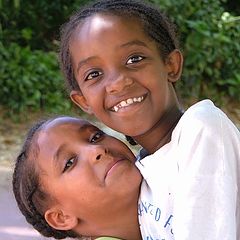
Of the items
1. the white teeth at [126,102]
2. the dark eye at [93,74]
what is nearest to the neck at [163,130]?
the white teeth at [126,102]

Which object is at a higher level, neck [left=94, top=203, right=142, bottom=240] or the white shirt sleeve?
the white shirt sleeve

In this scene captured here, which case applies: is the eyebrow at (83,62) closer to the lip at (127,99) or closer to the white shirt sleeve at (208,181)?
the lip at (127,99)

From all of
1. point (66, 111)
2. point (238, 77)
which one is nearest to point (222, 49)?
point (238, 77)

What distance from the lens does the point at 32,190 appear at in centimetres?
195

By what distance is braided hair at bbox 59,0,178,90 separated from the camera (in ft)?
6.08

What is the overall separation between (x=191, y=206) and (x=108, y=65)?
0.46 metres

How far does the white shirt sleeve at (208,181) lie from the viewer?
1.48m

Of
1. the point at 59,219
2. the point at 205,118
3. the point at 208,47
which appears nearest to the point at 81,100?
the point at 59,219

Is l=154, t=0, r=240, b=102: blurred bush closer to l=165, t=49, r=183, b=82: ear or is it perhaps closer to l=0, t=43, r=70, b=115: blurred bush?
l=0, t=43, r=70, b=115: blurred bush

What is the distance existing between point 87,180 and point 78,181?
0.09 ft

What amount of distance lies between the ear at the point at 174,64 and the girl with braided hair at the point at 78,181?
24 cm

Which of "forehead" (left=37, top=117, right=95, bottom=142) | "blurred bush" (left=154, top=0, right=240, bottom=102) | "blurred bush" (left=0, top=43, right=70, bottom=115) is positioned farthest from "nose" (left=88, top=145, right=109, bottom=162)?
"blurred bush" (left=154, top=0, right=240, bottom=102)

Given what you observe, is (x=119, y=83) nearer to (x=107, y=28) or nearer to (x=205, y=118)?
(x=107, y=28)

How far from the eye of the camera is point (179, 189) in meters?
1.54
